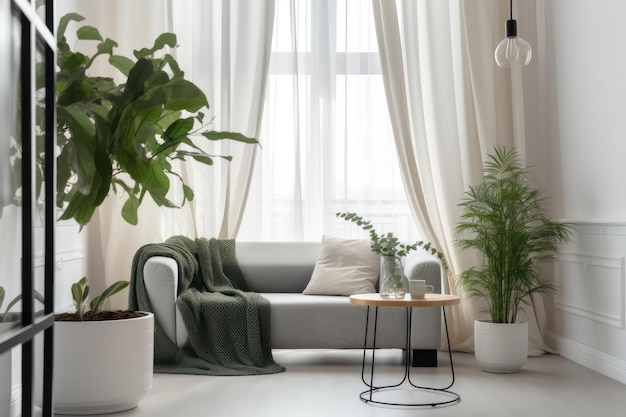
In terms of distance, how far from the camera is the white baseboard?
3842mm

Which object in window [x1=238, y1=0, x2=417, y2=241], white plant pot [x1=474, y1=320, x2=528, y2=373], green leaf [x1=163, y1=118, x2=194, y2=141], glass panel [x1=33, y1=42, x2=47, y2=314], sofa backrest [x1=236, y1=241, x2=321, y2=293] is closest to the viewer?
glass panel [x1=33, y1=42, x2=47, y2=314]

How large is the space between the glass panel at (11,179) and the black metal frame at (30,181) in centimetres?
2

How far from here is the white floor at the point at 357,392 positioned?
10.4 feet

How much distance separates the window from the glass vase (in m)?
1.73

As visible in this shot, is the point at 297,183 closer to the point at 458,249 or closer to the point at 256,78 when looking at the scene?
the point at 256,78

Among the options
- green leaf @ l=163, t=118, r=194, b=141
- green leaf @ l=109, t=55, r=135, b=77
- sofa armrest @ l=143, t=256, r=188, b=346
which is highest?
green leaf @ l=109, t=55, r=135, b=77

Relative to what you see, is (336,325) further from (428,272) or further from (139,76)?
(139,76)

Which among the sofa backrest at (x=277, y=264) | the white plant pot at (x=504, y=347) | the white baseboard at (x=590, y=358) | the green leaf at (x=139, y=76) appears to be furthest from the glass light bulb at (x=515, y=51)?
the green leaf at (x=139, y=76)

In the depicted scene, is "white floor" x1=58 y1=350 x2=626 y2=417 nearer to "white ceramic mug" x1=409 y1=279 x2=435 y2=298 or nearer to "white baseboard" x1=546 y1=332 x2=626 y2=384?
"white baseboard" x1=546 y1=332 x2=626 y2=384

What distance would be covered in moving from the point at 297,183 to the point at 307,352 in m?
1.16

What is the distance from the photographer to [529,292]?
13.9 feet

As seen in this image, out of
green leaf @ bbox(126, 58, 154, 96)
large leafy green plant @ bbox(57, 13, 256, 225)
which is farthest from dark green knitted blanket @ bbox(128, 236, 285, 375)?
green leaf @ bbox(126, 58, 154, 96)

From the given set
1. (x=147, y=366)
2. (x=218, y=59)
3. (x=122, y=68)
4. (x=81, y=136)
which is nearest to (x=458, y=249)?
(x=218, y=59)

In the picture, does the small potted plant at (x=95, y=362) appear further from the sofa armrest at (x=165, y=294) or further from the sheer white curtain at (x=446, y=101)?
the sheer white curtain at (x=446, y=101)
